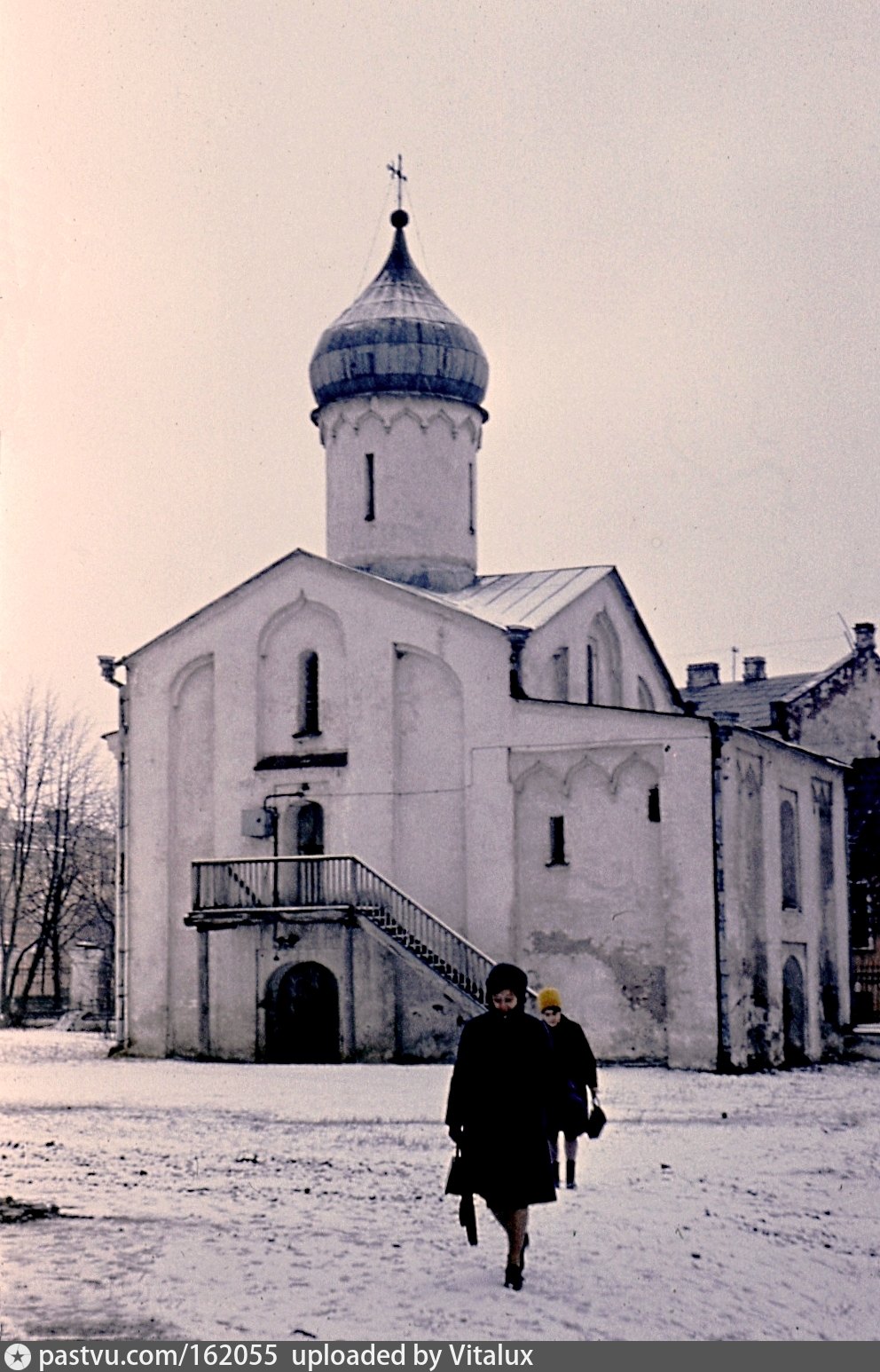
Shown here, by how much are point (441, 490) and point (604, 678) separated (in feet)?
14.7

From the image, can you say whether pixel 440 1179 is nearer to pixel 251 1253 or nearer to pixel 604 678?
pixel 251 1253

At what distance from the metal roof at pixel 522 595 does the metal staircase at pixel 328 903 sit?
181 inches

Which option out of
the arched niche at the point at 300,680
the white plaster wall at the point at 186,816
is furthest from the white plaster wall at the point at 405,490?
the white plaster wall at the point at 186,816

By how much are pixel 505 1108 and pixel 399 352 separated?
81.3ft

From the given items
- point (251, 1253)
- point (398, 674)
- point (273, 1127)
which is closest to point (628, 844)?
point (398, 674)

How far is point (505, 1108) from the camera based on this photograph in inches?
381

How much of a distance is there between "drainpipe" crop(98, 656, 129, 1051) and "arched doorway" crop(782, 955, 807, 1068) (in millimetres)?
10942

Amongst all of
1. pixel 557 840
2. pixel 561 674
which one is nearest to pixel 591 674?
pixel 561 674

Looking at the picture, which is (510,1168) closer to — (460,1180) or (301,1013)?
(460,1180)

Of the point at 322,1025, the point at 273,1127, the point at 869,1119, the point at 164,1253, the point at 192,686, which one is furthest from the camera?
the point at 192,686

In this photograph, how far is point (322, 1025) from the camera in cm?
2930

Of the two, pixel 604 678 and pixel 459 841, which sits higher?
pixel 604 678

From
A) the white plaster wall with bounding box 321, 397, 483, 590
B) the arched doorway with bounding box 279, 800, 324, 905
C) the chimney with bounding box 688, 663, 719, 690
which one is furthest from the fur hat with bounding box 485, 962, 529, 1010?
the chimney with bounding box 688, 663, 719, 690

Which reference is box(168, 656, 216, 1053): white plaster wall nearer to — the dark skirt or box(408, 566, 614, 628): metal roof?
box(408, 566, 614, 628): metal roof
